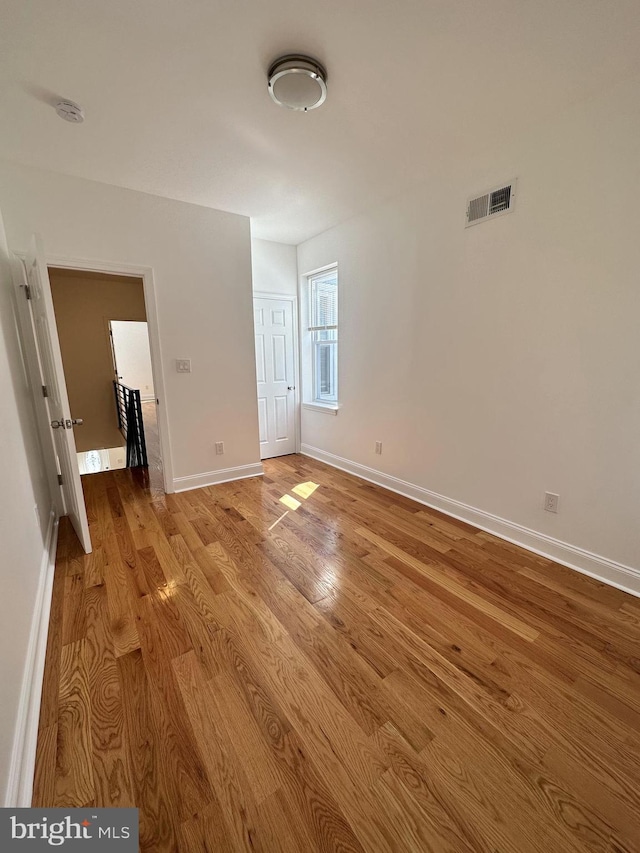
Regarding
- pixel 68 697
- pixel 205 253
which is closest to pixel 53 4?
Answer: pixel 205 253

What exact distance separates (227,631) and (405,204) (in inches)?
130

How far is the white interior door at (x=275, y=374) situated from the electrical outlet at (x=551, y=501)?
3.09m

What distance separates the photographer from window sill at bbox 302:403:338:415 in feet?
13.1

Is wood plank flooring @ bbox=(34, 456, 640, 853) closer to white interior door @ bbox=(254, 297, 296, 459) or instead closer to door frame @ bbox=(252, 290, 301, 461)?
white interior door @ bbox=(254, 297, 296, 459)

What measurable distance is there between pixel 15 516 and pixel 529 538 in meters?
2.93

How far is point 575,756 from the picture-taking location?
1096 millimetres

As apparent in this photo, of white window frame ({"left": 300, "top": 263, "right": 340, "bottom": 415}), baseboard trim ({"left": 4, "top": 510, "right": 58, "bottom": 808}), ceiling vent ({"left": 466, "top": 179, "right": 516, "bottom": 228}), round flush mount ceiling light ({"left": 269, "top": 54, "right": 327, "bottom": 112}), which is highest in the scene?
round flush mount ceiling light ({"left": 269, "top": 54, "right": 327, "bottom": 112})

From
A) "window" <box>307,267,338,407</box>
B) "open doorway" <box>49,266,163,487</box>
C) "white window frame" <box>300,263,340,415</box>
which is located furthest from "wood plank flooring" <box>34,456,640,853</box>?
"open doorway" <box>49,266,163,487</box>

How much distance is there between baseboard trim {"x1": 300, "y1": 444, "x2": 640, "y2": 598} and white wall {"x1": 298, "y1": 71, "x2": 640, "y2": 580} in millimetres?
51

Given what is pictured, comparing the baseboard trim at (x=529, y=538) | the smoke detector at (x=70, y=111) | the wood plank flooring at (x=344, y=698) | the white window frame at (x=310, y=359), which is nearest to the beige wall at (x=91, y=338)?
the white window frame at (x=310, y=359)

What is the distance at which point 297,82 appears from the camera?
5.27 ft

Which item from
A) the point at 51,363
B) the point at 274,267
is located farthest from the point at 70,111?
the point at 274,267

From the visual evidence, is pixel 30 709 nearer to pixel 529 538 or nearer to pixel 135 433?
pixel 529 538

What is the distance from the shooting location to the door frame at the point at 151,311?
8.56ft
